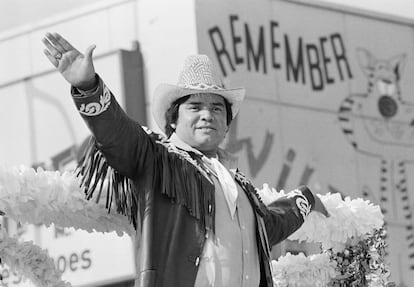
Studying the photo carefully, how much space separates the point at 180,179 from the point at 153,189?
5.0 inches

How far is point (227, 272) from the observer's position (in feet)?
17.7

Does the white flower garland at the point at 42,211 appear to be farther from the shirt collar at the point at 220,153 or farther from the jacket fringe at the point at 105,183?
the shirt collar at the point at 220,153

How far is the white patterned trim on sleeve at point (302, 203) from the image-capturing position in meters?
6.18

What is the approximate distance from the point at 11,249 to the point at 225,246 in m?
0.78

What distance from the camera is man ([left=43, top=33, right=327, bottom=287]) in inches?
203

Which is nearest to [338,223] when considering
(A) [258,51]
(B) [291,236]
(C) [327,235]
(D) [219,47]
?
(C) [327,235]

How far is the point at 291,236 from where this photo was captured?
6.49 metres

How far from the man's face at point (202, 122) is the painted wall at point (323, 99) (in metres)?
12.5

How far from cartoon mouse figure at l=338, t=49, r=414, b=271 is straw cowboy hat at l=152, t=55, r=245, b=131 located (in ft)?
46.3

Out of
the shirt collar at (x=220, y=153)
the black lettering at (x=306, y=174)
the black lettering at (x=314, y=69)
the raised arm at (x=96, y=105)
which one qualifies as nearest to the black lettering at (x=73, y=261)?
the black lettering at (x=306, y=174)

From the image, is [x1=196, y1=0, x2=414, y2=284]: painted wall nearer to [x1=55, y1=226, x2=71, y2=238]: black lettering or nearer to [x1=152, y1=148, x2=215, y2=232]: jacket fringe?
[x1=55, y1=226, x2=71, y2=238]: black lettering

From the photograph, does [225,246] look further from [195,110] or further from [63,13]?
[63,13]

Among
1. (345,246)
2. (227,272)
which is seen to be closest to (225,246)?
(227,272)

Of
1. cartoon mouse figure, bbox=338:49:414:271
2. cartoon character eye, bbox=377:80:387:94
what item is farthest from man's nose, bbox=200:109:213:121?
cartoon character eye, bbox=377:80:387:94
